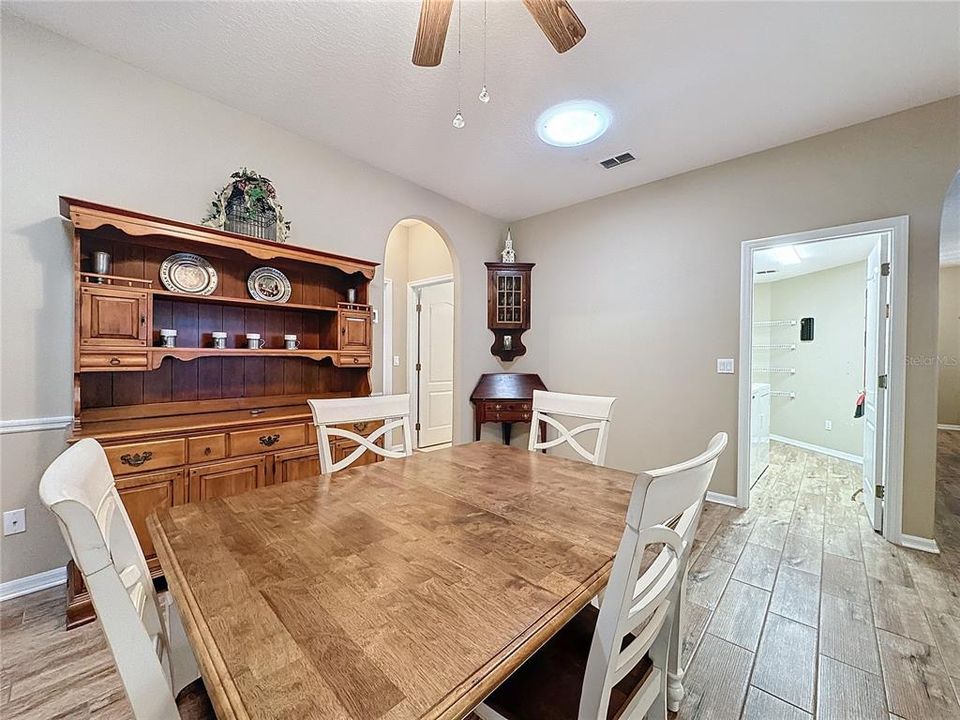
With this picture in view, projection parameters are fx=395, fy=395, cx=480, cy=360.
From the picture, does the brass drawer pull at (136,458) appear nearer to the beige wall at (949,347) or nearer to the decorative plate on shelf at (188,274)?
the decorative plate on shelf at (188,274)

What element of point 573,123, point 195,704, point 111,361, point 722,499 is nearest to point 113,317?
point 111,361

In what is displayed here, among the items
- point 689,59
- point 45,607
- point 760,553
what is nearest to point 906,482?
point 760,553

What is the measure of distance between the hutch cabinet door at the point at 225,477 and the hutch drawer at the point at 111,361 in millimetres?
603

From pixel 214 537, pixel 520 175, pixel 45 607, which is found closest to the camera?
pixel 214 537

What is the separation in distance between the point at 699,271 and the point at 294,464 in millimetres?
3404

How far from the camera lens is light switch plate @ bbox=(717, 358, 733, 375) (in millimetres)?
3135

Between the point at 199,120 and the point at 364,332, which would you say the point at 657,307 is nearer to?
the point at 364,332

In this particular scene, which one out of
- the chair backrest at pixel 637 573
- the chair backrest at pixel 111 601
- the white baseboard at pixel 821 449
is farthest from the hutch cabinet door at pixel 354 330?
the white baseboard at pixel 821 449

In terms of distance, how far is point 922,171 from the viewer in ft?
8.01

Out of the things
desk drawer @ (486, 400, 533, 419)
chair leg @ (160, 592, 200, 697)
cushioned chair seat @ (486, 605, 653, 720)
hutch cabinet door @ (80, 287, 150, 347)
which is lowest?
chair leg @ (160, 592, 200, 697)

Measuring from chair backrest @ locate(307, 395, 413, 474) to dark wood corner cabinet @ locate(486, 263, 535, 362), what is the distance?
2.52 m

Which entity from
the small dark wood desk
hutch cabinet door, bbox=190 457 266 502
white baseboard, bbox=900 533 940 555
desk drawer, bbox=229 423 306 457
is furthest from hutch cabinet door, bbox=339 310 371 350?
white baseboard, bbox=900 533 940 555

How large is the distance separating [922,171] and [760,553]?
2.56 m

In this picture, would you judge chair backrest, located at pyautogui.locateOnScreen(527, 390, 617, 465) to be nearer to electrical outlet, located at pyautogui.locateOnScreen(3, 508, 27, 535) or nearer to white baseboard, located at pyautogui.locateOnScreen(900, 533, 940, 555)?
white baseboard, located at pyautogui.locateOnScreen(900, 533, 940, 555)
